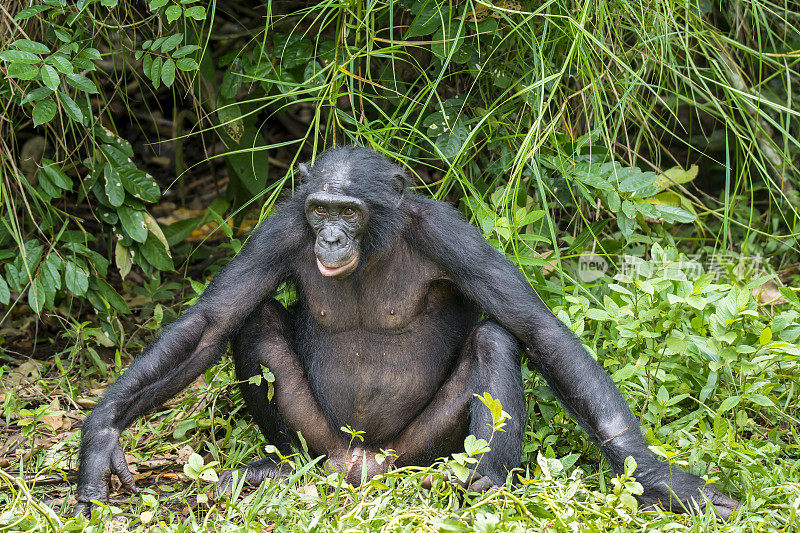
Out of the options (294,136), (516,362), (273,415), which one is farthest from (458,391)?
(294,136)

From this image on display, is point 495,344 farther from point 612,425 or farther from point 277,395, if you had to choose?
point 277,395

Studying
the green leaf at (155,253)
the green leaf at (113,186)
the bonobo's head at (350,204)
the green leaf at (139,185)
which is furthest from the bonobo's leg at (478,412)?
the green leaf at (113,186)

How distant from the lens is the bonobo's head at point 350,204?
454cm

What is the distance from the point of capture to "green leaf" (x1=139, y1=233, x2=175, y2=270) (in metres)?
6.44

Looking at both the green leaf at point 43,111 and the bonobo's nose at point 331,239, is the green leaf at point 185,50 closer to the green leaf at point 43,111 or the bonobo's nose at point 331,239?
the green leaf at point 43,111

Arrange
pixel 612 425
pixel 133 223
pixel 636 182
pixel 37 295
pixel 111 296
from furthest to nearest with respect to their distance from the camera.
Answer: pixel 111 296, pixel 133 223, pixel 37 295, pixel 636 182, pixel 612 425

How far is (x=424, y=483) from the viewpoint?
4.26 metres

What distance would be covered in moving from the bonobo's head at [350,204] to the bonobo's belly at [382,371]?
0.49 metres

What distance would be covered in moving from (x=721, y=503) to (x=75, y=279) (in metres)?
4.22

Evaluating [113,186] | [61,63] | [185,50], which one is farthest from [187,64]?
[113,186]

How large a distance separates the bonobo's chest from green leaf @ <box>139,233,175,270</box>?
190 centimetres

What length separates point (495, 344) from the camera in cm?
463

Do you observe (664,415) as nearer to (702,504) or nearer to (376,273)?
(702,504)

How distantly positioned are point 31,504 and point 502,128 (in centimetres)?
370
